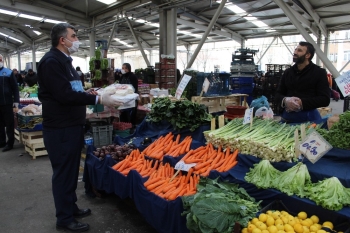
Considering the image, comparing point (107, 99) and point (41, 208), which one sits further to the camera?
point (41, 208)

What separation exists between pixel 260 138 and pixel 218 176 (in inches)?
20.8

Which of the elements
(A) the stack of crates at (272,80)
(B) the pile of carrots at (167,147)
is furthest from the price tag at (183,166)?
(A) the stack of crates at (272,80)

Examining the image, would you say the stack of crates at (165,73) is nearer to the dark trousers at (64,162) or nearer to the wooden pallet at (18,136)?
the wooden pallet at (18,136)

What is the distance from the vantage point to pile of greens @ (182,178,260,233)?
6.15 ft

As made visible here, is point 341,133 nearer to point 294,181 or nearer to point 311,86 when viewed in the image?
point 294,181

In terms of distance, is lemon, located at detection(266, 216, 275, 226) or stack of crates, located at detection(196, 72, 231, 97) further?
stack of crates, located at detection(196, 72, 231, 97)

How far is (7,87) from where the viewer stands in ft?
18.8

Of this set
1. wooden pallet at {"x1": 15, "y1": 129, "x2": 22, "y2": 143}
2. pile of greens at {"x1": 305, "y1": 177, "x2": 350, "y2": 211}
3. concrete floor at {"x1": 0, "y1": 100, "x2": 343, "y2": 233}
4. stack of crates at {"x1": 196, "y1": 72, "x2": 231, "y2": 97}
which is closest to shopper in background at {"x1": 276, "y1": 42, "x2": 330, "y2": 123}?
pile of greens at {"x1": 305, "y1": 177, "x2": 350, "y2": 211}

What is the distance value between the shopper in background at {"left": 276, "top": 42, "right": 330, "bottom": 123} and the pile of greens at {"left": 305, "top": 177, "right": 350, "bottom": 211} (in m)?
1.22

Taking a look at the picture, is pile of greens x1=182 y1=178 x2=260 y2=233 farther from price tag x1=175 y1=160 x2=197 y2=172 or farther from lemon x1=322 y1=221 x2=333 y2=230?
price tag x1=175 y1=160 x2=197 y2=172

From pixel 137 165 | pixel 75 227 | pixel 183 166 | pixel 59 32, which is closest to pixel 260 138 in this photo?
pixel 183 166

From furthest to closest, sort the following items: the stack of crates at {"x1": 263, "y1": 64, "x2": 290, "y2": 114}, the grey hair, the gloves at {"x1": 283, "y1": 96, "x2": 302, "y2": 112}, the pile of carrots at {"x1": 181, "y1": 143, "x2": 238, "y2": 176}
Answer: the stack of crates at {"x1": 263, "y1": 64, "x2": 290, "y2": 114}
the gloves at {"x1": 283, "y1": 96, "x2": 302, "y2": 112}
the pile of carrots at {"x1": 181, "y1": 143, "x2": 238, "y2": 176}
the grey hair

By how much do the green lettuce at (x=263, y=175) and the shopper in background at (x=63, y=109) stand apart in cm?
138

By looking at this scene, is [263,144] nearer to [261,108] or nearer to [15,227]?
[261,108]
